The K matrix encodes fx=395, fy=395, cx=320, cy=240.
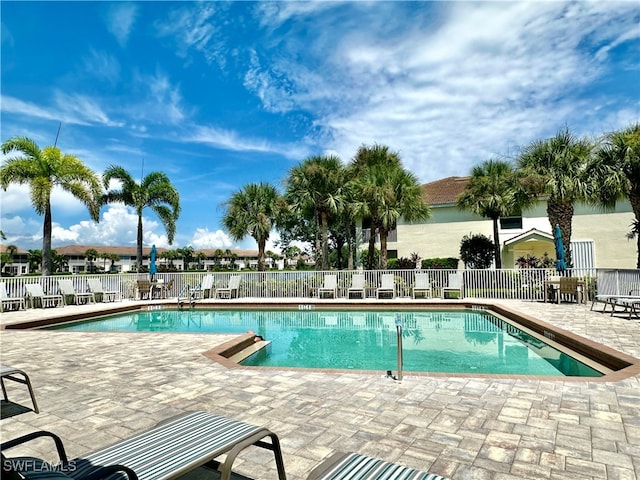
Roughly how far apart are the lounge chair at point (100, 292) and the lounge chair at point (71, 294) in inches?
11.3

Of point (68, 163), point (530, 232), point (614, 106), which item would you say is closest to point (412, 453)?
point (614, 106)

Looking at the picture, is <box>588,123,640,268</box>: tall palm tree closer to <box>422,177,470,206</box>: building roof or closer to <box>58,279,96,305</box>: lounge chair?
<box>422,177,470,206</box>: building roof

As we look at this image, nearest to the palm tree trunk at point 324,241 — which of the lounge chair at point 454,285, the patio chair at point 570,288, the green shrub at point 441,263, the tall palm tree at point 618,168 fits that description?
the lounge chair at point 454,285

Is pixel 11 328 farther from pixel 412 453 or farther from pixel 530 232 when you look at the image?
pixel 530 232

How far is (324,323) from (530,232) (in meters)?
18.3

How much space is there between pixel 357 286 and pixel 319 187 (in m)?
6.75

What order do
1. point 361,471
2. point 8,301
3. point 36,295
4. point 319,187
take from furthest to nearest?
1. point 319,187
2. point 36,295
3. point 8,301
4. point 361,471

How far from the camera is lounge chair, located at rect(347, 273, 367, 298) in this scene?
16406 mm

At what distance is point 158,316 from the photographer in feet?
46.9

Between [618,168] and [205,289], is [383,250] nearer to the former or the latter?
[205,289]

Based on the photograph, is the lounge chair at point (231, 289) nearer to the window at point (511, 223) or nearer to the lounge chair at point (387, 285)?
the lounge chair at point (387, 285)

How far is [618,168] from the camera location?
15422 mm

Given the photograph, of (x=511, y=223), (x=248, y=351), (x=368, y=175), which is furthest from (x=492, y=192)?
(x=248, y=351)

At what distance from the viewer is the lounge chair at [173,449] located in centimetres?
195
